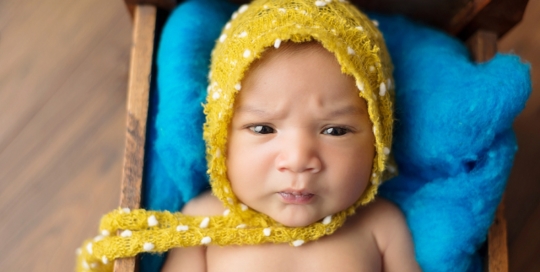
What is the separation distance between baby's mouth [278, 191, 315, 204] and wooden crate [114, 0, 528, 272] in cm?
26

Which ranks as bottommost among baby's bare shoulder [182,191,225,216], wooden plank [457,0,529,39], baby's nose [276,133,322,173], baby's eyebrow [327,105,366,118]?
baby's bare shoulder [182,191,225,216]

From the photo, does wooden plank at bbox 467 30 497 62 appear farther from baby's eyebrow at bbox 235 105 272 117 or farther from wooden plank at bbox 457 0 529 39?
baby's eyebrow at bbox 235 105 272 117

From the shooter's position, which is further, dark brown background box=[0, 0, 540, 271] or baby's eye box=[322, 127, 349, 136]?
dark brown background box=[0, 0, 540, 271]

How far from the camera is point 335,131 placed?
2.77ft

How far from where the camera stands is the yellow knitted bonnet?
802mm

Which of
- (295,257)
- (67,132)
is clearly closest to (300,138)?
(295,257)

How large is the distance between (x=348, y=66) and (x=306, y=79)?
0.07 meters

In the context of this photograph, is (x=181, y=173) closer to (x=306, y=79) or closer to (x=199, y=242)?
(x=199, y=242)

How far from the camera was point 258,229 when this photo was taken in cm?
91

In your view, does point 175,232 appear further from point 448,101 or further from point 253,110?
point 448,101

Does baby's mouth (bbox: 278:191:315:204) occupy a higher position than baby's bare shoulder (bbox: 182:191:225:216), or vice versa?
baby's mouth (bbox: 278:191:315:204)

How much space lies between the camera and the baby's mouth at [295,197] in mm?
845

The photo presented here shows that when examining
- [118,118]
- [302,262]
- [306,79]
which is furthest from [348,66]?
[118,118]

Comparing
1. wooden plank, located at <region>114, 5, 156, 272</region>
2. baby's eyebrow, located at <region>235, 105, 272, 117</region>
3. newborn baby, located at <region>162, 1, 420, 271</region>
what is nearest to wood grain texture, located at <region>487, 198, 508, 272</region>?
newborn baby, located at <region>162, 1, 420, 271</region>
